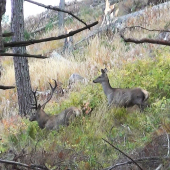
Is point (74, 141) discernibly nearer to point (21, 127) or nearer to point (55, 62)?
point (21, 127)

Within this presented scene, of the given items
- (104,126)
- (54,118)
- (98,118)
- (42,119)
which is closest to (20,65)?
(42,119)

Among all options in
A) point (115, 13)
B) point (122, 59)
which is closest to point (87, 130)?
point (122, 59)

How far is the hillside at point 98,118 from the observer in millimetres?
4743

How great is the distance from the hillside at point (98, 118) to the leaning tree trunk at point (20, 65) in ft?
1.48

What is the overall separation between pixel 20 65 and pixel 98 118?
10.7 feet

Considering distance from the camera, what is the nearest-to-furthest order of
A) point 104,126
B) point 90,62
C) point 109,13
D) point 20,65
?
→ point 104,126 < point 20,65 < point 90,62 < point 109,13

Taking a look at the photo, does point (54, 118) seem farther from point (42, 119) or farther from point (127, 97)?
point (127, 97)

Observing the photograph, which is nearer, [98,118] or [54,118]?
[98,118]

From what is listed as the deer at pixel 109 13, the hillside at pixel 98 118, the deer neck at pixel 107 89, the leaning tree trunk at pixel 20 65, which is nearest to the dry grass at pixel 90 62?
the hillside at pixel 98 118

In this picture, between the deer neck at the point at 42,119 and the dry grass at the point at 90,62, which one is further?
the dry grass at the point at 90,62

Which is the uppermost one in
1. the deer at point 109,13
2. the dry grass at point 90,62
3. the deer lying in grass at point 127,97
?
the deer at point 109,13

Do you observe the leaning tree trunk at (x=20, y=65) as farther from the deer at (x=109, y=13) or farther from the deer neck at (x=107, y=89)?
the deer at (x=109, y=13)

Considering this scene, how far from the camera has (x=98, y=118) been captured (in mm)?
7707

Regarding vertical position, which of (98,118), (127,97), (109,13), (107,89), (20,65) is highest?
(109,13)
